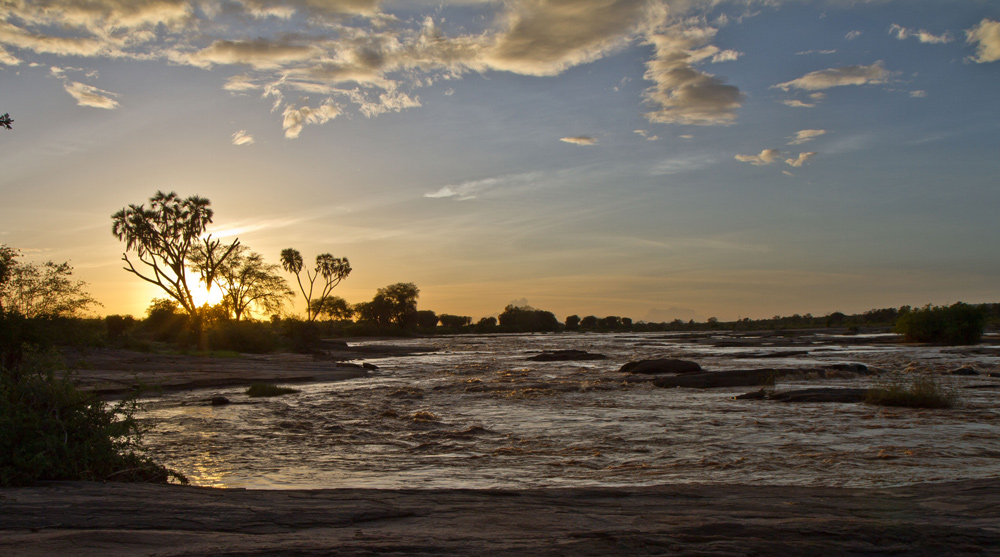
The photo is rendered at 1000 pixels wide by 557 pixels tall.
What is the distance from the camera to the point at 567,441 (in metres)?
10.8

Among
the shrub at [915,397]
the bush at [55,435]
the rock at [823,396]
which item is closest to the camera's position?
the bush at [55,435]

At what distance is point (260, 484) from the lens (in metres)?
7.68

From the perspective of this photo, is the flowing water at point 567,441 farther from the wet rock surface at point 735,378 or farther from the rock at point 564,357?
the rock at point 564,357

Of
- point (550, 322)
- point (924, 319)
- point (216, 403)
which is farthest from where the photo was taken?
point (550, 322)

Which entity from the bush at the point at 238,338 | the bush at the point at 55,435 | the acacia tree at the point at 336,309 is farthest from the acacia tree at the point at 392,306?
the bush at the point at 55,435

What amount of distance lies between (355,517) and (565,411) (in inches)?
399

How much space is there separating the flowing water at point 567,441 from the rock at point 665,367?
24.0 feet

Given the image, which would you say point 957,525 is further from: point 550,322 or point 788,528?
point 550,322

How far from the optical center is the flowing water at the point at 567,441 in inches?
311

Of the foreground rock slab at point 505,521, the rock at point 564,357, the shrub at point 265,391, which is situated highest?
the foreground rock slab at point 505,521

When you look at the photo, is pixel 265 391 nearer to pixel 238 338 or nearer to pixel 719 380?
pixel 719 380

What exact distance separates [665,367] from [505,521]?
22490mm

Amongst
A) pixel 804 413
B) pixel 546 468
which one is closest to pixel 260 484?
pixel 546 468

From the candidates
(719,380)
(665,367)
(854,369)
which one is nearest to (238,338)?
(665,367)
